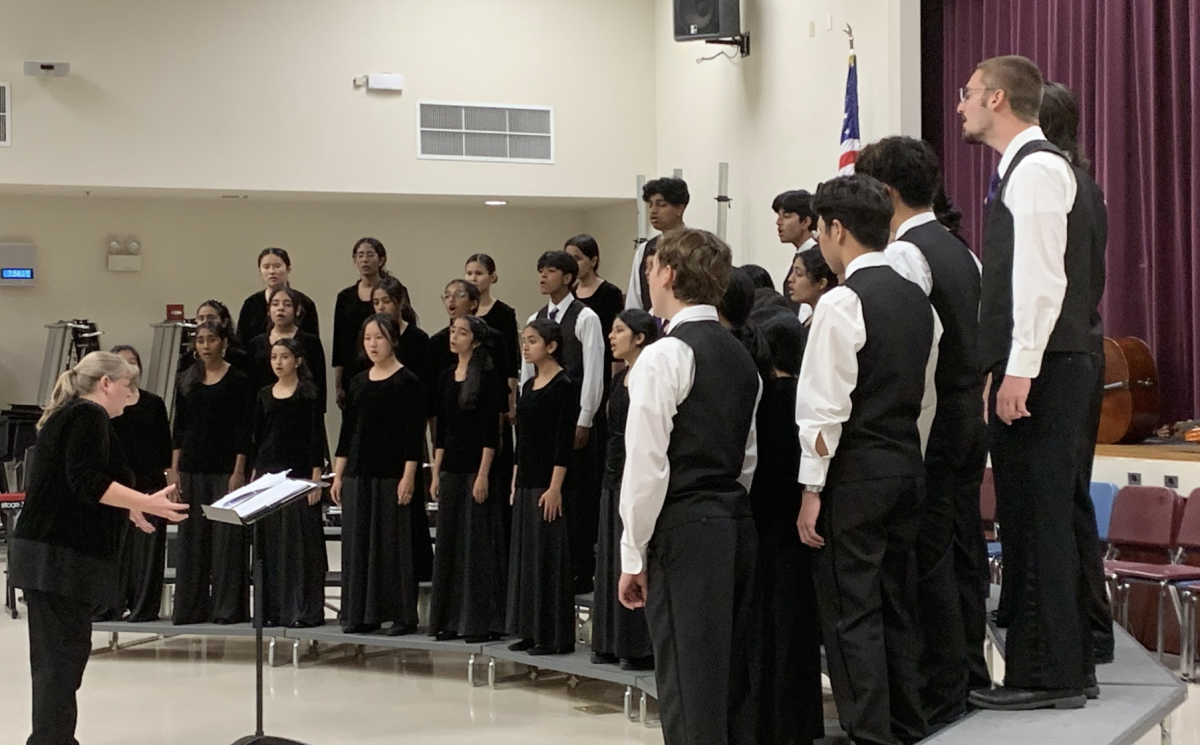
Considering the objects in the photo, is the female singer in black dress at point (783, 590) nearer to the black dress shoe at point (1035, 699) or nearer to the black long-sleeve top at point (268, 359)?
the black dress shoe at point (1035, 699)

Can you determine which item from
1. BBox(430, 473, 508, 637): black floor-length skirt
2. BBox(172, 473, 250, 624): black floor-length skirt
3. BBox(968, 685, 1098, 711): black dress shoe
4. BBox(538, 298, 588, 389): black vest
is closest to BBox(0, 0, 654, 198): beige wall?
BBox(172, 473, 250, 624): black floor-length skirt

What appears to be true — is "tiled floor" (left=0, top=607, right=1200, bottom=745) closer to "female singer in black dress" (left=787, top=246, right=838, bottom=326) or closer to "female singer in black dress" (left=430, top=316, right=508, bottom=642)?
"female singer in black dress" (left=430, top=316, right=508, bottom=642)

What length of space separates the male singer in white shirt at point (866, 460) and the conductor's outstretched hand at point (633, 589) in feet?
1.52

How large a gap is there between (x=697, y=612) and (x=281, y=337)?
4643mm

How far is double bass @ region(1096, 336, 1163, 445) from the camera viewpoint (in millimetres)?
7191

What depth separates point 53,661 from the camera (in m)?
5.03

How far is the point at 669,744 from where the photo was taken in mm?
3801

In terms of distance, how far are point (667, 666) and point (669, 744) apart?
0.23m

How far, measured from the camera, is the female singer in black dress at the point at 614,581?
19.1ft

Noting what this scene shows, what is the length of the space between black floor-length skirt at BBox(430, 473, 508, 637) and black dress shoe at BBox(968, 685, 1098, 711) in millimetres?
3506

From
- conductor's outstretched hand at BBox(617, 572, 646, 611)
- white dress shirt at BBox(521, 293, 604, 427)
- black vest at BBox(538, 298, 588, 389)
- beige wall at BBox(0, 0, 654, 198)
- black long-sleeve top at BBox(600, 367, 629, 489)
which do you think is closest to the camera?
conductor's outstretched hand at BBox(617, 572, 646, 611)

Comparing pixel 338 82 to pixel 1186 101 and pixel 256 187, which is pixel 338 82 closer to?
pixel 256 187

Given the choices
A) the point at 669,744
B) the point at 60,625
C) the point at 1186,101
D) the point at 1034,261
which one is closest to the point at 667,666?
the point at 669,744

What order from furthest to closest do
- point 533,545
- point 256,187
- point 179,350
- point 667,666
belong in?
point 179,350
point 256,187
point 533,545
point 667,666
